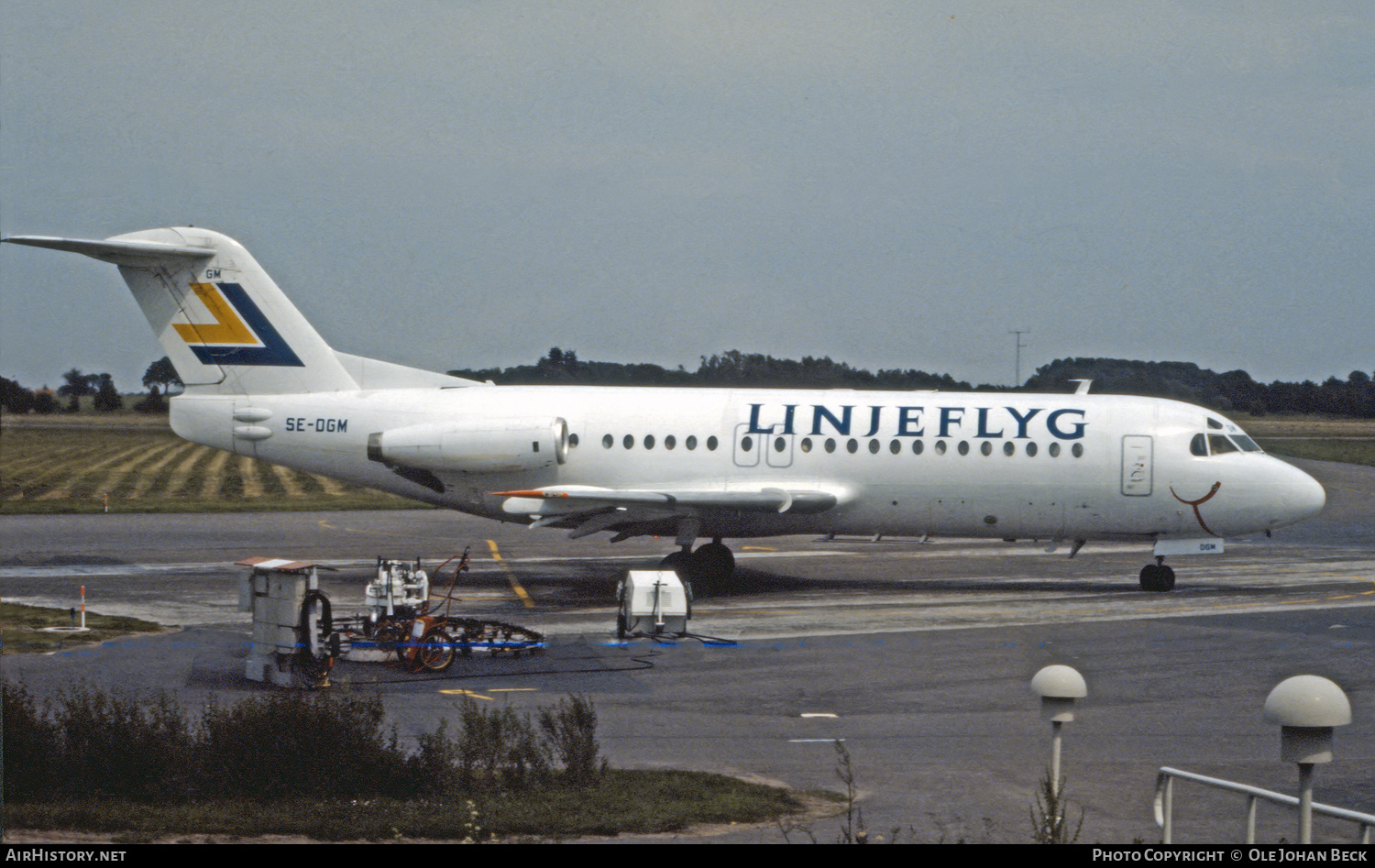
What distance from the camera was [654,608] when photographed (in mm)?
19484

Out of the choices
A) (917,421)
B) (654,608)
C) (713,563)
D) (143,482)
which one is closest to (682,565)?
(713,563)

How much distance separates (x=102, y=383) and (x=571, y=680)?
31.6 feet

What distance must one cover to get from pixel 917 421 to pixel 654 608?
818 cm

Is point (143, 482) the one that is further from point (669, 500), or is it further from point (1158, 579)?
point (1158, 579)

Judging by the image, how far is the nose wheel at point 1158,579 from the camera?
2538 cm

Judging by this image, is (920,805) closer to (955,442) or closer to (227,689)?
(227,689)

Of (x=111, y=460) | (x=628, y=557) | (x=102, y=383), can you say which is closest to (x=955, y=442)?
(x=628, y=557)

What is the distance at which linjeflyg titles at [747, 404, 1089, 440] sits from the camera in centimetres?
2509

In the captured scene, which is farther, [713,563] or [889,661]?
[713,563]

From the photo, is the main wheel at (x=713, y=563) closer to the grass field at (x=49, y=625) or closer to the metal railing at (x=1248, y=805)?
the grass field at (x=49, y=625)

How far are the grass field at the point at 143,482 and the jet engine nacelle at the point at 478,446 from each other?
7552mm

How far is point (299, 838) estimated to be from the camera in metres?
9.59

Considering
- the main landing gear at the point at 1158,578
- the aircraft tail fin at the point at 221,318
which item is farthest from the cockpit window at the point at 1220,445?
the aircraft tail fin at the point at 221,318

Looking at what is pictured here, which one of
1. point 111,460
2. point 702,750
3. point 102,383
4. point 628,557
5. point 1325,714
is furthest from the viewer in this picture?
point 111,460
